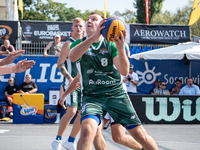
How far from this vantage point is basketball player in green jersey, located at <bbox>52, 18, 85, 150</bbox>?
515 centimetres

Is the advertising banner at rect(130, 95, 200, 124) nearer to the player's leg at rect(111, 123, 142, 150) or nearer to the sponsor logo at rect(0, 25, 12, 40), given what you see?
the player's leg at rect(111, 123, 142, 150)

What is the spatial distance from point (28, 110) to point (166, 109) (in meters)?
4.41

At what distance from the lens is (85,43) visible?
343cm

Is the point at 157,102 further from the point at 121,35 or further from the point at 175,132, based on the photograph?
the point at 121,35

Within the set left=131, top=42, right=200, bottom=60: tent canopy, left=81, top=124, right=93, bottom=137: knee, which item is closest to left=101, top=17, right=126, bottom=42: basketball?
left=81, top=124, right=93, bottom=137: knee

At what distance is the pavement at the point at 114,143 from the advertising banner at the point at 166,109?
353 millimetres

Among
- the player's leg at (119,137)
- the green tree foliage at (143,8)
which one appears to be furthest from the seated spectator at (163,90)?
the green tree foliage at (143,8)

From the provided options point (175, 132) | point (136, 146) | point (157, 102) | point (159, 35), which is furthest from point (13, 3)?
point (136, 146)

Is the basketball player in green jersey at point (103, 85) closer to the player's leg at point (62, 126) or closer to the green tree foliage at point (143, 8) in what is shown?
the player's leg at point (62, 126)

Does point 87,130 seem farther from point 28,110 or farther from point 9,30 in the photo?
point 9,30

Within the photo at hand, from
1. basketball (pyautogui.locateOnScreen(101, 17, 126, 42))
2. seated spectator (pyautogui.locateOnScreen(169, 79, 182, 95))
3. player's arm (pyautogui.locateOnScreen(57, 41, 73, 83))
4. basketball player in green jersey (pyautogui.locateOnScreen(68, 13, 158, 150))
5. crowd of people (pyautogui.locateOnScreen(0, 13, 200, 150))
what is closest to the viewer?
basketball (pyautogui.locateOnScreen(101, 17, 126, 42))

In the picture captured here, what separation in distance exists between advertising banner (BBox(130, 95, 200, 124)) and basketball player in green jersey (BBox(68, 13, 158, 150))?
19.8 ft

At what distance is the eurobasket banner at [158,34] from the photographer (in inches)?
622

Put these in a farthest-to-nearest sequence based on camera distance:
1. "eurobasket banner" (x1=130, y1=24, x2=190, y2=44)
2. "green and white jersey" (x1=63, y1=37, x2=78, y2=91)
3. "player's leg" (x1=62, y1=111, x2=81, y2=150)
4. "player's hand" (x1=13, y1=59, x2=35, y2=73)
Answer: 1. "eurobasket banner" (x1=130, y1=24, x2=190, y2=44)
2. "green and white jersey" (x1=63, y1=37, x2=78, y2=91)
3. "player's leg" (x1=62, y1=111, x2=81, y2=150)
4. "player's hand" (x1=13, y1=59, x2=35, y2=73)
